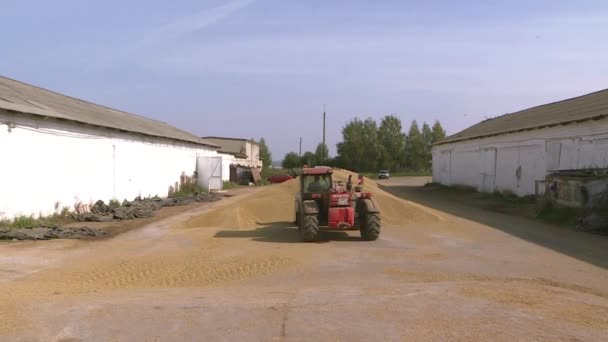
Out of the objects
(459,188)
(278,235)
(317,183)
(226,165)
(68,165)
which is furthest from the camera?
(226,165)

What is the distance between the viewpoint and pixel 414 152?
86.4m

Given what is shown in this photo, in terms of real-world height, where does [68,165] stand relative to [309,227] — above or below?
above

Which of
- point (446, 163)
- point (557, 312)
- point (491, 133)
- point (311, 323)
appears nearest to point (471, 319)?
point (557, 312)

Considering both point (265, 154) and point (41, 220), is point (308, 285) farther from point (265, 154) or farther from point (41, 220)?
point (265, 154)

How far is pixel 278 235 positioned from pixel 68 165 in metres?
9.31

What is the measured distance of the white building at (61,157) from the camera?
15.0 metres

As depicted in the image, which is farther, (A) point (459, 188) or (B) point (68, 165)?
(A) point (459, 188)

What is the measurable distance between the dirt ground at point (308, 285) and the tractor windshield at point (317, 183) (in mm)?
1508

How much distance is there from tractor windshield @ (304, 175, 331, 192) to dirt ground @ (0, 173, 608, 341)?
1508 mm

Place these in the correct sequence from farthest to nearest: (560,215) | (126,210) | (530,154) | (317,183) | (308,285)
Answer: (530,154)
(126,210)
(560,215)
(317,183)
(308,285)

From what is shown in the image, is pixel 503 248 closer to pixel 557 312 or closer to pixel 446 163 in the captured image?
pixel 557 312

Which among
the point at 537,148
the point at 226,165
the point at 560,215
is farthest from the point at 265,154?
the point at 560,215

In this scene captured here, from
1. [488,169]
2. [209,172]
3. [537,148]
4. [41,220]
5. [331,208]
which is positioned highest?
[537,148]

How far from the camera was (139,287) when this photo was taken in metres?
8.27
